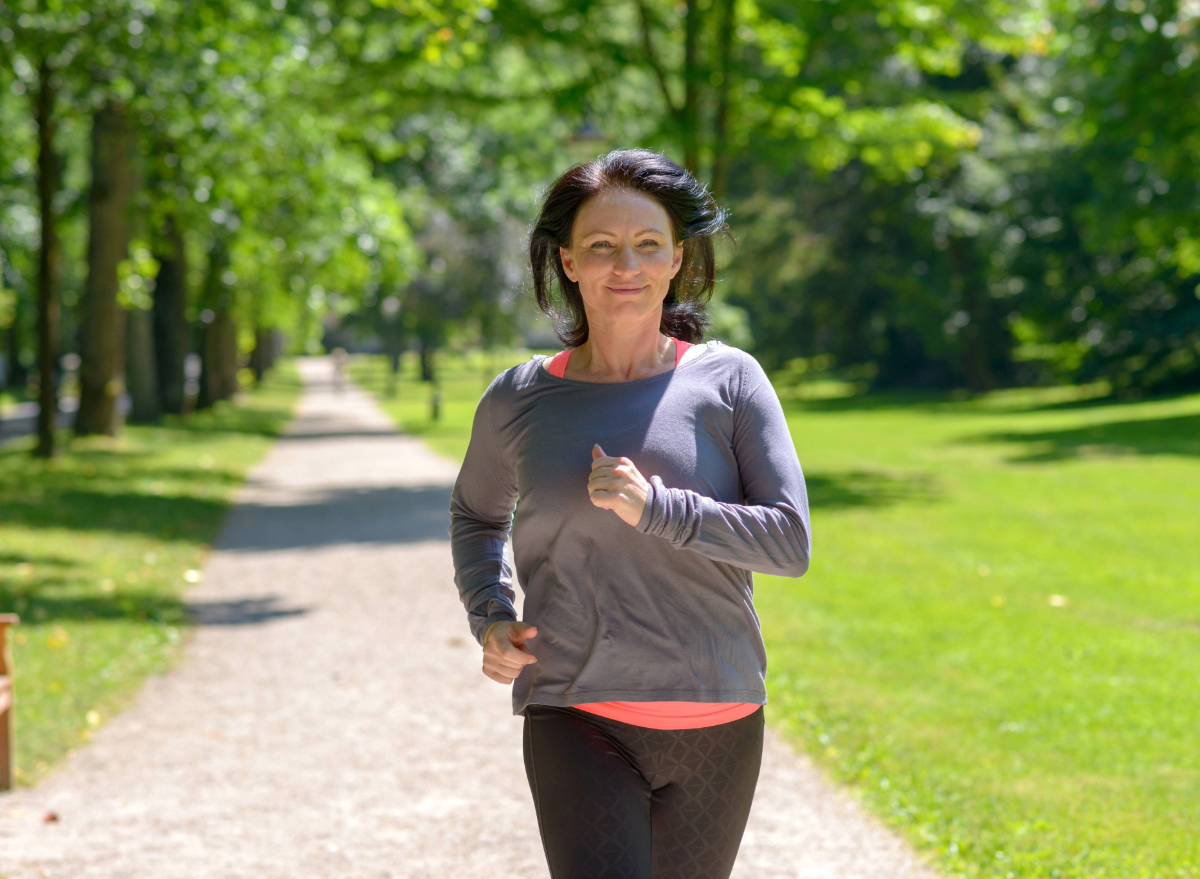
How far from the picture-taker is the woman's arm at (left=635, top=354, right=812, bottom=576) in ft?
7.73

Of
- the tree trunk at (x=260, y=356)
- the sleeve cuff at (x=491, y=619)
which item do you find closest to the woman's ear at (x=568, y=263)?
the sleeve cuff at (x=491, y=619)

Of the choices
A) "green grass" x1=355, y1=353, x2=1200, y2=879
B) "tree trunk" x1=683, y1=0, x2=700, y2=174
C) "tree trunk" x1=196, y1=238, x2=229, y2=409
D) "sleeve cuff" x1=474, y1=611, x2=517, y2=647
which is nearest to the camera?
"sleeve cuff" x1=474, y1=611, x2=517, y2=647

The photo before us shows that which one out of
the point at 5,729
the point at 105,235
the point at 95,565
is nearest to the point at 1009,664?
the point at 5,729

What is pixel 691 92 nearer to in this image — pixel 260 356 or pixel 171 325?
pixel 171 325

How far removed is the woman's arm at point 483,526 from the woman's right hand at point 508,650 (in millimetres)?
98

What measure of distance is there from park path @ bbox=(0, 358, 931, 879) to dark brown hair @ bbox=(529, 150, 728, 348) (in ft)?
8.04

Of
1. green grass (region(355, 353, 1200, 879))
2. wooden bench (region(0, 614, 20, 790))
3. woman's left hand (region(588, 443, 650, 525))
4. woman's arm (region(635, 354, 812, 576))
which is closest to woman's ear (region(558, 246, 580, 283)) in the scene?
woman's arm (region(635, 354, 812, 576))

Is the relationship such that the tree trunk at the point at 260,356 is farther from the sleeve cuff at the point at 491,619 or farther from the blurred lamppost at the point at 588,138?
the sleeve cuff at the point at 491,619

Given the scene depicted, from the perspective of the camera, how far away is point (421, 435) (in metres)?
28.1

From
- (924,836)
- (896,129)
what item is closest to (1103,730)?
(924,836)

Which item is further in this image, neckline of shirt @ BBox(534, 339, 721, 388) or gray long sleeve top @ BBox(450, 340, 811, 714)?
neckline of shirt @ BBox(534, 339, 721, 388)

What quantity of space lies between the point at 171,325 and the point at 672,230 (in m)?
27.1

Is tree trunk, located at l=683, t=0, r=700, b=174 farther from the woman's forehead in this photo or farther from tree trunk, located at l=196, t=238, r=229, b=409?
the woman's forehead

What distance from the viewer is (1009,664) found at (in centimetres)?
762
